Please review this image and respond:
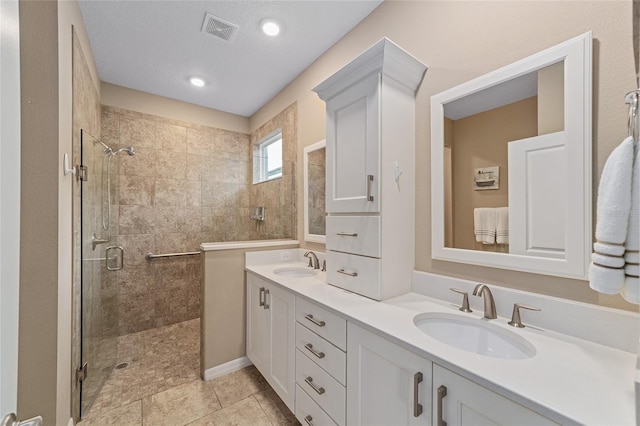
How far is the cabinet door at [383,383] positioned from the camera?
0.88 m

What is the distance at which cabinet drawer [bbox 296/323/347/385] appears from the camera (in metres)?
1.21

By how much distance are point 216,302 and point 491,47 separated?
7.96ft

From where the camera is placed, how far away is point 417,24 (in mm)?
1525

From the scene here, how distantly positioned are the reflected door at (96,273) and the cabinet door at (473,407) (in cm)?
210


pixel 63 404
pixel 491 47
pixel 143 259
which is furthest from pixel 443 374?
pixel 143 259

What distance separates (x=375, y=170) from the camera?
1.37m

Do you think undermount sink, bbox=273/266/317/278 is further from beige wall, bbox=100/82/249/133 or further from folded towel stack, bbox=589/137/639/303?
beige wall, bbox=100/82/249/133

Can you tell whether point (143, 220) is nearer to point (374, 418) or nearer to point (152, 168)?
point (152, 168)

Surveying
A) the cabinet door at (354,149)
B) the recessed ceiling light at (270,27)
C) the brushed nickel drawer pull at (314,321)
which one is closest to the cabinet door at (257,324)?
the brushed nickel drawer pull at (314,321)

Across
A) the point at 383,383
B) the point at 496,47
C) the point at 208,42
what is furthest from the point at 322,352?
the point at 208,42

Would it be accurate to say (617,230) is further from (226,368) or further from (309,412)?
(226,368)

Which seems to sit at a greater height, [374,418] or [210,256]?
[210,256]

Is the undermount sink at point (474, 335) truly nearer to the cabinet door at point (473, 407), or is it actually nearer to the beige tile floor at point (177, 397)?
the cabinet door at point (473, 407)

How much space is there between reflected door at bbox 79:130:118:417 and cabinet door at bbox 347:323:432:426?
176 centimetres
